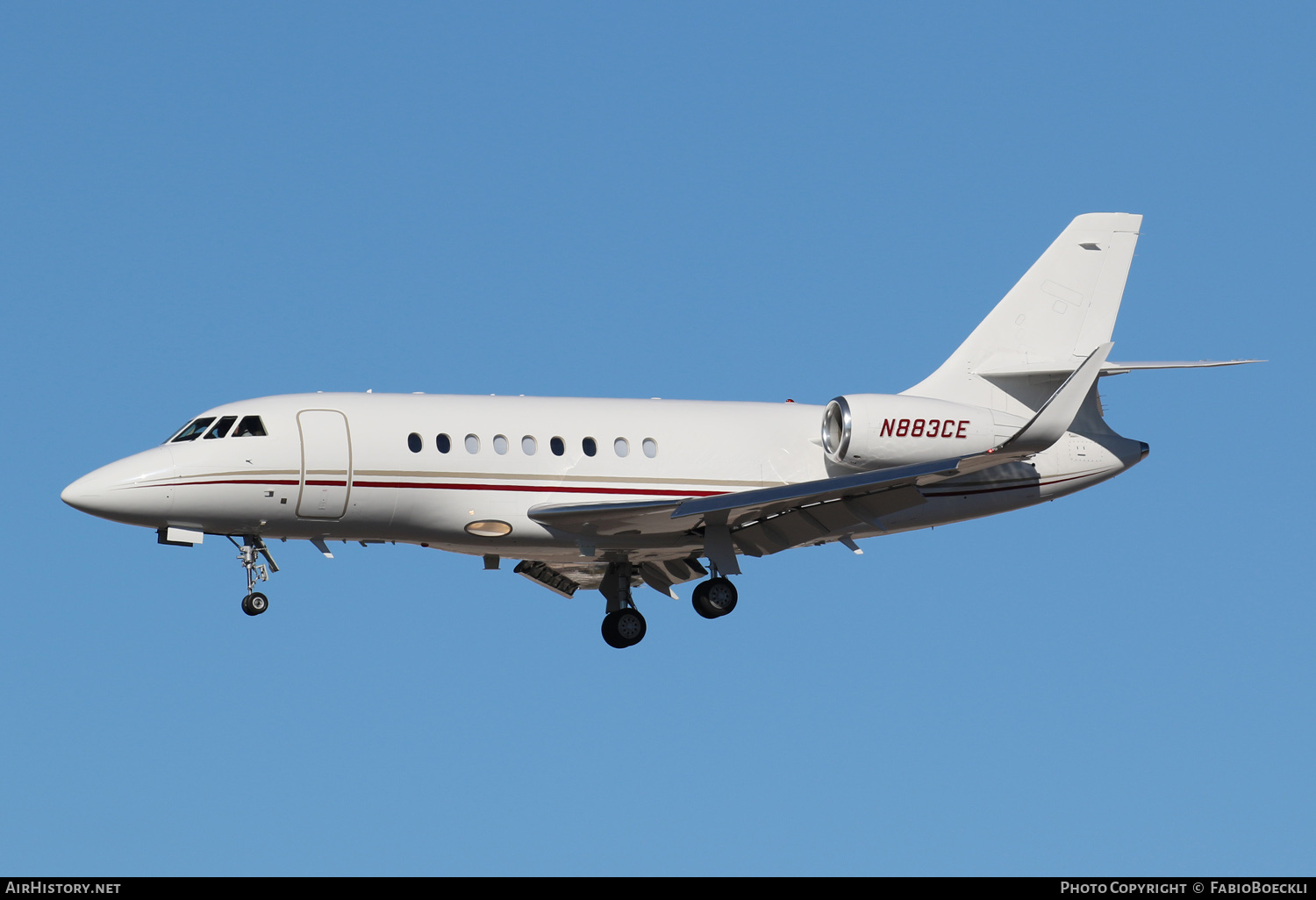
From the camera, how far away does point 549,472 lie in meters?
28.7

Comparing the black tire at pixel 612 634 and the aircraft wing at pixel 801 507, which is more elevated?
the aircraft wing at pixel 801 507

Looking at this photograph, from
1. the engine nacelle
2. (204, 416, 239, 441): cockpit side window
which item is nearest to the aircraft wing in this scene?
the engine nacelle

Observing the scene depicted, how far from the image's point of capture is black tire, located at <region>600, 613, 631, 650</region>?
31297 millimetres

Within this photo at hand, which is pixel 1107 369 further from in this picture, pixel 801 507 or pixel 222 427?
pixel 222 427

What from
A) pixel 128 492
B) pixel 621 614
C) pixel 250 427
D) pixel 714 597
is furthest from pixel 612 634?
pixel 128 492

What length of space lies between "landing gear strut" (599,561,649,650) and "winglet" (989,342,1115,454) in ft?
25.6

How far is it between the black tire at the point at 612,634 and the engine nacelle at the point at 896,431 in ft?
16.0

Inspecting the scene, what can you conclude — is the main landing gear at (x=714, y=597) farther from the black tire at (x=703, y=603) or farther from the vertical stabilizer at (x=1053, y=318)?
the vertical stabilizer at (x=1053, y=318)

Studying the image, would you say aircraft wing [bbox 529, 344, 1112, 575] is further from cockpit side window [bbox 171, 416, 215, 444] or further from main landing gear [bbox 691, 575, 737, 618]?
cockpit side window [bbox 171, 416, 215, 444]

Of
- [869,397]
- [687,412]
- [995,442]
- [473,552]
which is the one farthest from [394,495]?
[995,442]

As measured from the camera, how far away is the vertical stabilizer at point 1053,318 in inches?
1259

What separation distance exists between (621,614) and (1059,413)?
28.9 feet

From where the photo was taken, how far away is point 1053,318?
106 ft

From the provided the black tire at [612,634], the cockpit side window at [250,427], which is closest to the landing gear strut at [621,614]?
the black tire at [612,634]
